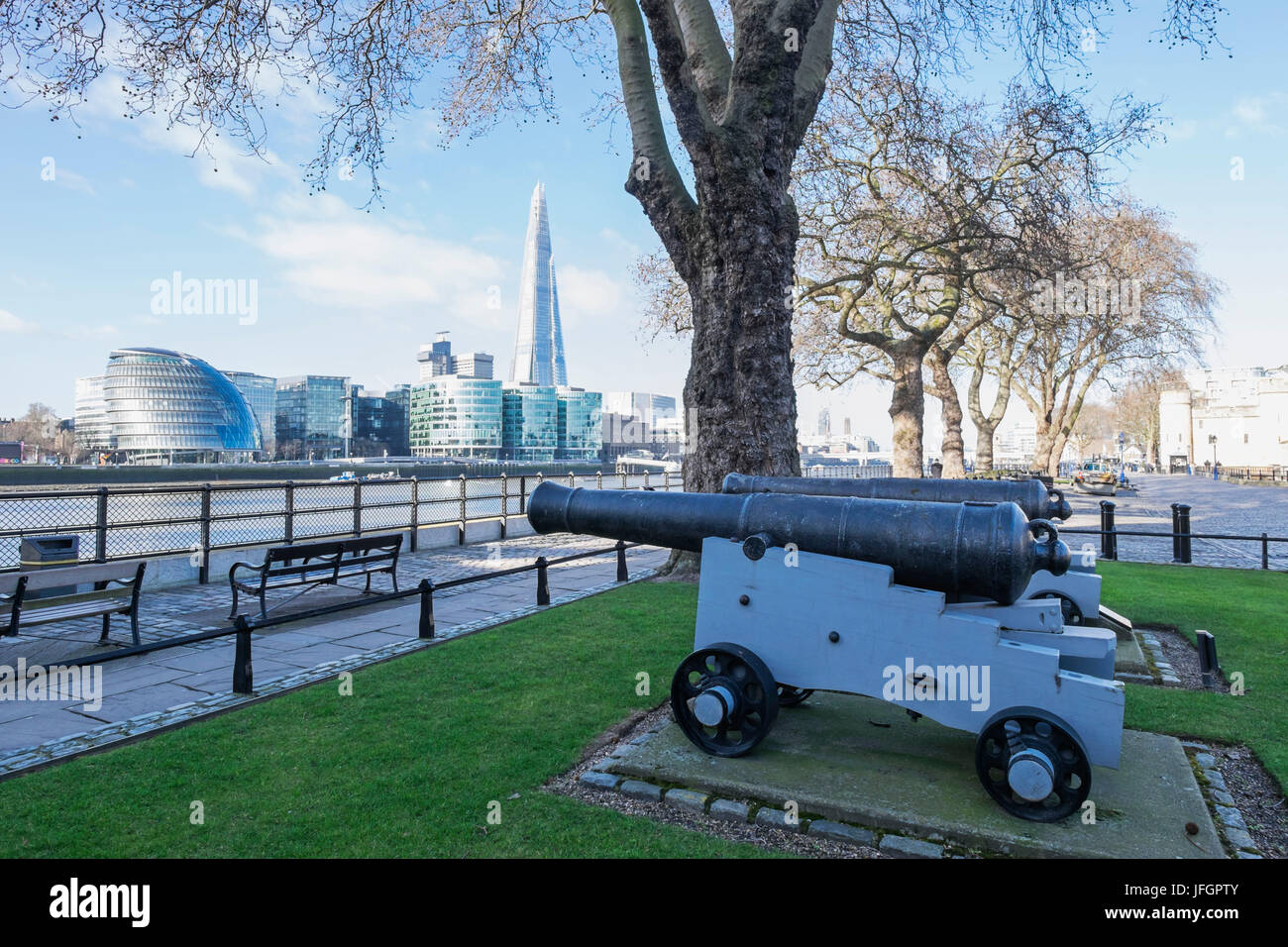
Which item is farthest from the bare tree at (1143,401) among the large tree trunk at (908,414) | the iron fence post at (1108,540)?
the iron fence post at (1108,540)

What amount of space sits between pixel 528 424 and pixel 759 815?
12718cm

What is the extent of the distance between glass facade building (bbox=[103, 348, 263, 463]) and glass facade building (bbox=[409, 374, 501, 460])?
101 feet

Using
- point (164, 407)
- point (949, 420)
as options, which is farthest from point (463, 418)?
point (949, 420)

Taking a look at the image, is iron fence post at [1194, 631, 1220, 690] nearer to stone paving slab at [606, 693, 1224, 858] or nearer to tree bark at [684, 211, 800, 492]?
stone paving slab at [606, 693, 1224, 858]

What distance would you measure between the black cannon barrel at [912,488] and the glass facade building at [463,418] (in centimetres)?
11582

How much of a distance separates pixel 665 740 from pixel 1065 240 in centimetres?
1655

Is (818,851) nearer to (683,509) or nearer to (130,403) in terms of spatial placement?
(683,509)

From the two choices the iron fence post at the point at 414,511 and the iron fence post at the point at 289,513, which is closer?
the iron fence post at the point at 289,513

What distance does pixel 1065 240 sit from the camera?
16.3m

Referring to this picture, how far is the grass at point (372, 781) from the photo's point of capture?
3088mm

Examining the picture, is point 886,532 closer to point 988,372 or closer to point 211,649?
point 211,649

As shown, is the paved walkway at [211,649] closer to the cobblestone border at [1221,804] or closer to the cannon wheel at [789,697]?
the cannon wheel at [789,697]

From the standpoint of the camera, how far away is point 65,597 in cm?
657
